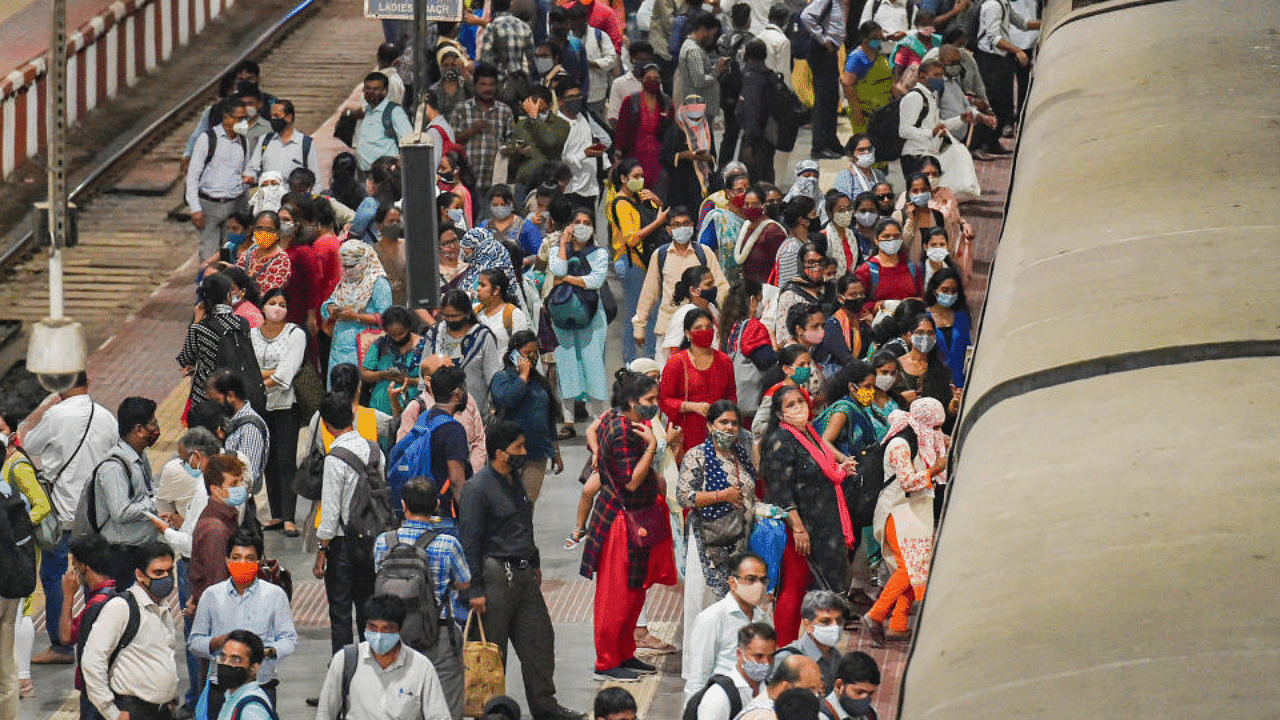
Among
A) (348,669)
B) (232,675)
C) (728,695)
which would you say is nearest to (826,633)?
(728,695)

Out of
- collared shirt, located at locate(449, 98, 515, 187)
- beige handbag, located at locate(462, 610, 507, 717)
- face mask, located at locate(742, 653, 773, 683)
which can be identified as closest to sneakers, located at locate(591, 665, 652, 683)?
beige handbag, located at locate(462, 610, 507, 717)

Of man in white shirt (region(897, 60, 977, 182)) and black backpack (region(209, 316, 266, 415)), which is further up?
man in white shirt (region(897, 60, 977, 182))

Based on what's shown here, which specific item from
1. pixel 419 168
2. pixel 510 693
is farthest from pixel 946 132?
pixel 510 693

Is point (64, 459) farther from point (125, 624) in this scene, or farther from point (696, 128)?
point (696, 128)

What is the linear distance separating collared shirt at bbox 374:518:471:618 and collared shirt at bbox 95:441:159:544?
140 cm

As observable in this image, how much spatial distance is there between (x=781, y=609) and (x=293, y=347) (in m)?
3.46

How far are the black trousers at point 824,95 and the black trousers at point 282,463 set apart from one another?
8.17 meters

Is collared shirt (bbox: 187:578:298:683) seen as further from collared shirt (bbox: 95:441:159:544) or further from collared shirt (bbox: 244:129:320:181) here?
collared shirt (bbox: 244:129:320:181)

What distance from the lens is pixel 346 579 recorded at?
10.5 metres

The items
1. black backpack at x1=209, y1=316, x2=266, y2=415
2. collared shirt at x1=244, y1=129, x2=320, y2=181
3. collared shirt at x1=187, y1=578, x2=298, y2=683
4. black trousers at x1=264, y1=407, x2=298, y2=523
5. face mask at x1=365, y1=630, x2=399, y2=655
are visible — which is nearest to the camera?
face mask at x1=365, y1=630, x2=399, y2=655

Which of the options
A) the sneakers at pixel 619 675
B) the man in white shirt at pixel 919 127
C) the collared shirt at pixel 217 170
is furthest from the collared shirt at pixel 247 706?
the man in white shirt at pixel 919 127

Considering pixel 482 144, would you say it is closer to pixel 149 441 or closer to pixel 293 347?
pixel 293 347

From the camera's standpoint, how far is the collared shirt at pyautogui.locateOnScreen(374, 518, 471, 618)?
384 inches

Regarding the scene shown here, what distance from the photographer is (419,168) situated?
11.9m
